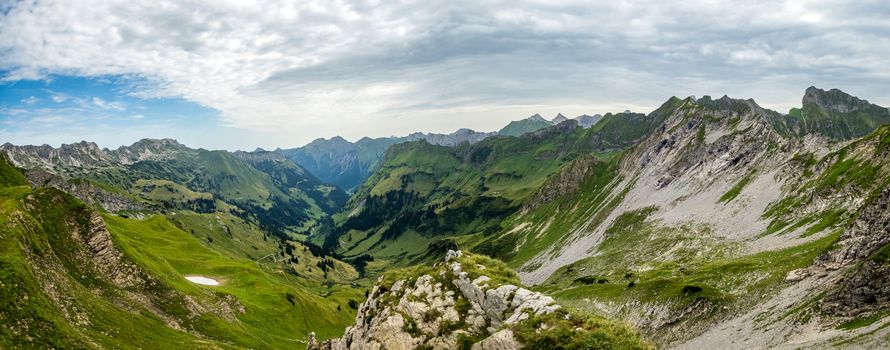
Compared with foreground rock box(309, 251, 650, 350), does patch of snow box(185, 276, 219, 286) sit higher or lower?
lower

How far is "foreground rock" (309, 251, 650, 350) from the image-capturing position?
1184 inches

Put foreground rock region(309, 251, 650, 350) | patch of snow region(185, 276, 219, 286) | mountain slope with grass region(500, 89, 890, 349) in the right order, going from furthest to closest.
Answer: patch of snow region(185, 276, 219, 286)
mountain slope with grass region(500, 89, 890, 349)
foreground rock region(309, 251, 650, 350)

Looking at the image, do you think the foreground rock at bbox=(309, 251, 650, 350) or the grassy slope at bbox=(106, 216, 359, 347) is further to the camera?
the grassy slope at bbox=(106, 216, 359, 347)

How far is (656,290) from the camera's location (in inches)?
3563

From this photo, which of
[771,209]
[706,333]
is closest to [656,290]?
[706,333]

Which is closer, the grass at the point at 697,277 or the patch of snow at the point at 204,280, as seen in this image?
the grass at the point at 697,277

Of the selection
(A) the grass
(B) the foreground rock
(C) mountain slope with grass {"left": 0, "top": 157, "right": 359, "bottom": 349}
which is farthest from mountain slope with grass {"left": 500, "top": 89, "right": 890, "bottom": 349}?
(C) mountain slope with grass {"left": 0, "top": 157, "right": 359, "bottom": 349}

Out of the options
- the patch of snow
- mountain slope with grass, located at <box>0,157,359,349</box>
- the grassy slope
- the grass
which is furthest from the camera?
the patch of snow

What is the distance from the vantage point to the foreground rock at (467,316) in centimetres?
3006

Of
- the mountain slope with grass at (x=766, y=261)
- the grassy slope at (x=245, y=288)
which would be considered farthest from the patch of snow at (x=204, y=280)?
the mountain slope with grass at (x=766, y=261)

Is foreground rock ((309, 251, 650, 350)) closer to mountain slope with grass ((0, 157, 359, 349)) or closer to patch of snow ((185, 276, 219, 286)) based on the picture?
mountain slope with grass ((0, 157, 359, 349))

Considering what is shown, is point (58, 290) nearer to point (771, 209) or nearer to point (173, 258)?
point (173, 258)

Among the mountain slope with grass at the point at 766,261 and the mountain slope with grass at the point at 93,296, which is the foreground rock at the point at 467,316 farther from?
the mountain slope with grass at the point at 93,296

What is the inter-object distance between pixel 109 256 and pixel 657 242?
156m
